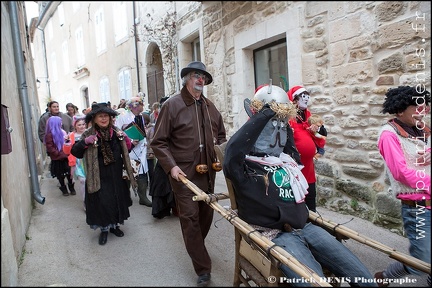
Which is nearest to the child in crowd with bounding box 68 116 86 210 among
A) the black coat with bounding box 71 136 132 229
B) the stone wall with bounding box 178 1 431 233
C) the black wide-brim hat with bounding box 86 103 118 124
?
the black coat with bounding box 71 136 132 229

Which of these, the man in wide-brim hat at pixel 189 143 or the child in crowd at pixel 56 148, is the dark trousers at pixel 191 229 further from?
the child in crowd at pixel 56 148

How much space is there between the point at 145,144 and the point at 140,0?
374 cm

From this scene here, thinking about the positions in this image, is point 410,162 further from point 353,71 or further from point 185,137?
point 353,71

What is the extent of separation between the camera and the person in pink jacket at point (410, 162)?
2.18 meters

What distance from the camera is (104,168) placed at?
380 centimetres

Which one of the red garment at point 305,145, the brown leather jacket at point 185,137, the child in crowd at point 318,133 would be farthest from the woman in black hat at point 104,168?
the child in crowd at point 318,133

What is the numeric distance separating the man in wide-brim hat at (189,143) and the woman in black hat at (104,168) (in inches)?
41.9

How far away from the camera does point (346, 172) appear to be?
4301mm

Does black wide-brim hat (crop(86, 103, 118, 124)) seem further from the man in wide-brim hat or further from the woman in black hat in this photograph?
the man in wide-brim hat

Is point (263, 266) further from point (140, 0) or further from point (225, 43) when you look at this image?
point (225, 43)

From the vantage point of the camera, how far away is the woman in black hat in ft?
12.1

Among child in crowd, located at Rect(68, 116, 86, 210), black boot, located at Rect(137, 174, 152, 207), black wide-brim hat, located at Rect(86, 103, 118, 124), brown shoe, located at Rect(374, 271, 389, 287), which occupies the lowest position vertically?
brown shoe, located at Rect(374, 271, 389, 287)

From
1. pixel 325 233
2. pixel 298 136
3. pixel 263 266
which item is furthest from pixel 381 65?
pixel 263 266

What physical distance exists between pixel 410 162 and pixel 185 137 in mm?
1655
